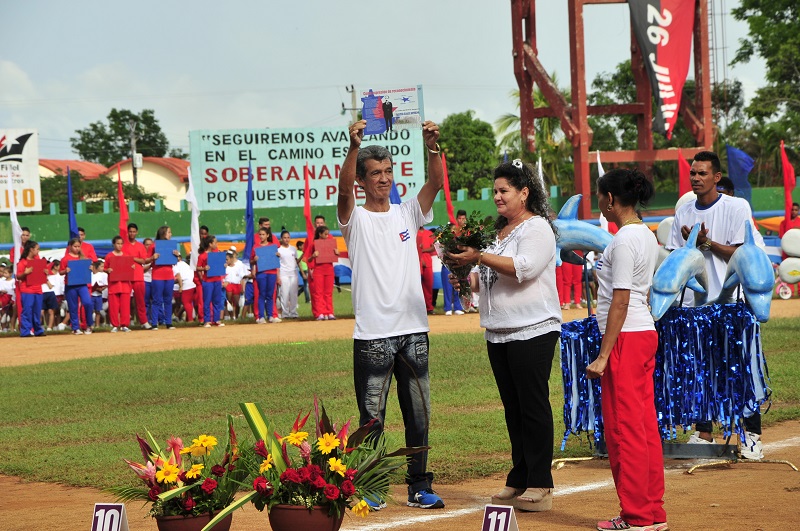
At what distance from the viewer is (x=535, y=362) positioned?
623 centimetres

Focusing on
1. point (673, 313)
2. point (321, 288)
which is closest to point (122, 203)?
point (321, 288)

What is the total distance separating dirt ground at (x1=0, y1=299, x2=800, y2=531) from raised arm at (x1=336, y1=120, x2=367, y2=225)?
5.76 ft

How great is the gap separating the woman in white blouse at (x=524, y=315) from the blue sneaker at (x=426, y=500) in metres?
0.33

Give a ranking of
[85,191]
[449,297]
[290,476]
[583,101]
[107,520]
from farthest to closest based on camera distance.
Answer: [85,191]
[583,101]
[449,297]
[290,476]
[107,520]

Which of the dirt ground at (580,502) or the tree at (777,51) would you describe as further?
the tree at (777,51)

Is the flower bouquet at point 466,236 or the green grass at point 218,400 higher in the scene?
the flower bouquet at point 466,236

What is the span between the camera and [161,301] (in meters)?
22.5

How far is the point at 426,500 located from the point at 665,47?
29.7m

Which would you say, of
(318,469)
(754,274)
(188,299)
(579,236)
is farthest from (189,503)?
(188,299)

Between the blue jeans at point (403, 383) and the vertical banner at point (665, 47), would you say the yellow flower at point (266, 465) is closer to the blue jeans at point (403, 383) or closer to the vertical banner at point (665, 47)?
the blue jeans at point (403, 383)

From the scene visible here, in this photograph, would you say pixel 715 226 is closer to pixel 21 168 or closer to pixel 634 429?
pixel 634 429

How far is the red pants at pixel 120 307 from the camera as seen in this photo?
72.7 ft

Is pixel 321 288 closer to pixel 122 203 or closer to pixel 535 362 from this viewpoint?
pixel 122 203

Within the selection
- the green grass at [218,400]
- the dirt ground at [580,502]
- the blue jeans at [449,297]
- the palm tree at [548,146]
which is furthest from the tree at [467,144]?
the dirt ground at [580,502]
